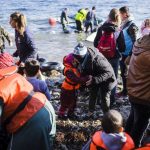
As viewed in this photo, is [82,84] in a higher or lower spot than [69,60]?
lower

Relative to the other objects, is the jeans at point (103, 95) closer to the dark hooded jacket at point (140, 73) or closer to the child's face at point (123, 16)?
the child's face at point (123, 16)

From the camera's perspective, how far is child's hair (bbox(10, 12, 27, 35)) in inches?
307

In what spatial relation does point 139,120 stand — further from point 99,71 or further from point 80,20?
point 80,20

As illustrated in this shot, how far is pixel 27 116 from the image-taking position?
4.29 meters

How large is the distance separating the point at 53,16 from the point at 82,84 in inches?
1161

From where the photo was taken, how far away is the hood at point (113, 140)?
4.59 metres

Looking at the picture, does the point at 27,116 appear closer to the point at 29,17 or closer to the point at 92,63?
the point at 92,63

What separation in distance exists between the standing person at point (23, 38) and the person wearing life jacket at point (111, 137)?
375cm

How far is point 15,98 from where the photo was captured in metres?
4.18

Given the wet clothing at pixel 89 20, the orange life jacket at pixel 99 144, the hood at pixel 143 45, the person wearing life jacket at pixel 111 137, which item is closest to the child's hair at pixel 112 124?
the person wearing life jacket at pixel 111 137

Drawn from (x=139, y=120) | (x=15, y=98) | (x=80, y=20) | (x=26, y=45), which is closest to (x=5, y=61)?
(x=15, y=98)

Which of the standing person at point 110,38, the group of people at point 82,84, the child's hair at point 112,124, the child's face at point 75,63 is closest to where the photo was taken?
the group of people at point 82,84

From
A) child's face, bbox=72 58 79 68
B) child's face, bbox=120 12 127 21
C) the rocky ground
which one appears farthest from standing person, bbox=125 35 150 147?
child's face, bbox=120 12 127 21

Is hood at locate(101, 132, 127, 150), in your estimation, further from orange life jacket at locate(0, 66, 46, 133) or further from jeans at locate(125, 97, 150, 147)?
jeans at locate(125, 97, 150, 147)
